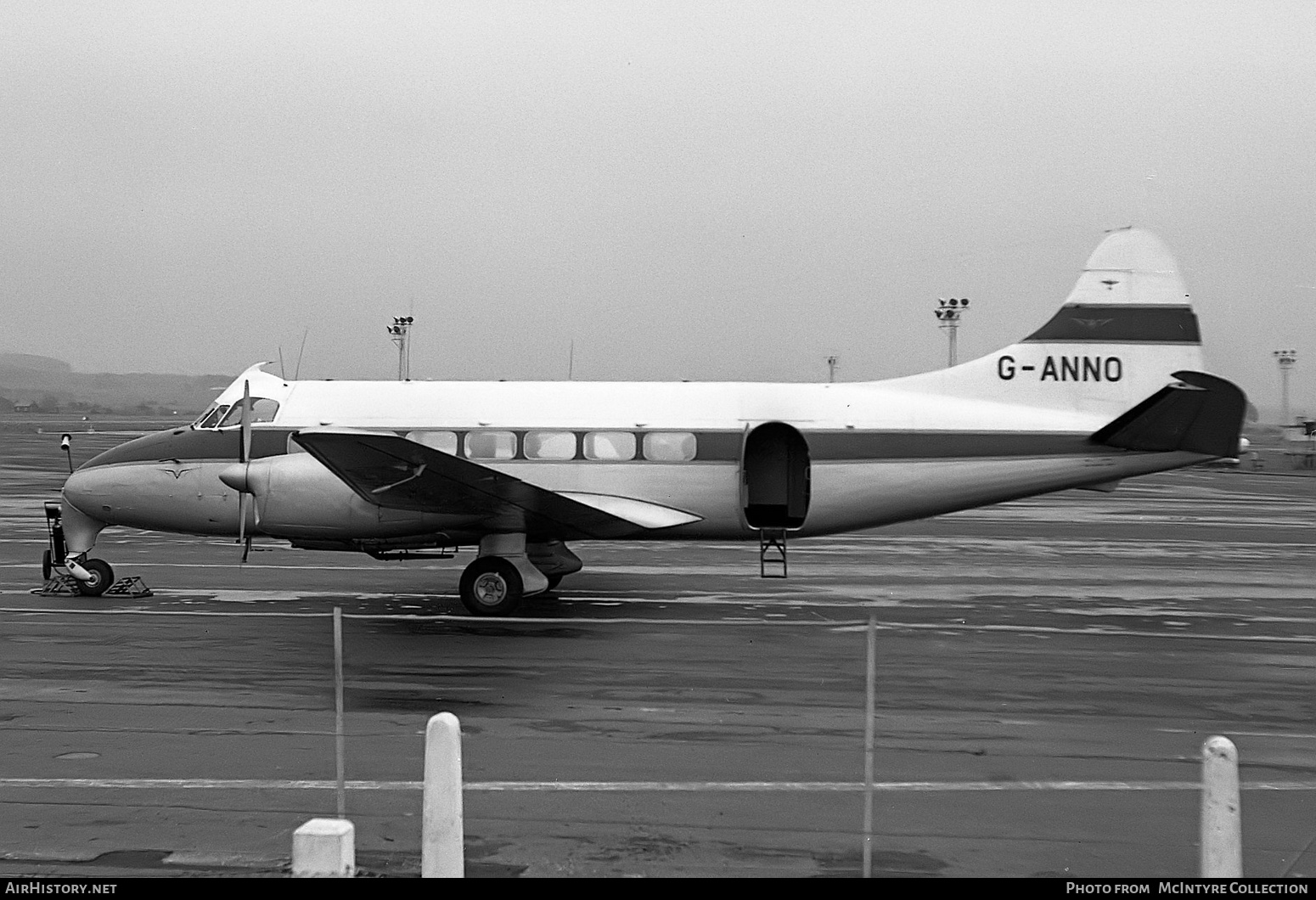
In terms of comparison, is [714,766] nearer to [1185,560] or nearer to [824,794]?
[824,794]

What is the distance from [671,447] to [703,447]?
0.45 m

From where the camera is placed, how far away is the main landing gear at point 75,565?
57.8ft

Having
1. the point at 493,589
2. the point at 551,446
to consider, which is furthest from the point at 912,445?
the point at 493,589

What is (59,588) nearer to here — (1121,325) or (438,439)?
(438,439)

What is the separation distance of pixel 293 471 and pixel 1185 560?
1737 cm

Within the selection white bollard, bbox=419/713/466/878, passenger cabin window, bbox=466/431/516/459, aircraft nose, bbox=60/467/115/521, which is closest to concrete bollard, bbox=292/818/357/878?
white bollard, bbox=419/713/466/878

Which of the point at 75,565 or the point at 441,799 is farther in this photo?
the point at 75,565

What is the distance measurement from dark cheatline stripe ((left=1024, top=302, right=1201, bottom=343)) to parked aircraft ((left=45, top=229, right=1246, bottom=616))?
0.08ft

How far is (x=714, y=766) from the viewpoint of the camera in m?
9.19

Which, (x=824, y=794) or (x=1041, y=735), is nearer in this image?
(x=824, y=794)

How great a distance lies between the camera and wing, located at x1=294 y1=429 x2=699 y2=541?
586 inches

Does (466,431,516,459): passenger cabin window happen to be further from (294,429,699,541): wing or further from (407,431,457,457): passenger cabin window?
(294,429,699,541): wing

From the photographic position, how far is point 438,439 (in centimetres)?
1736
